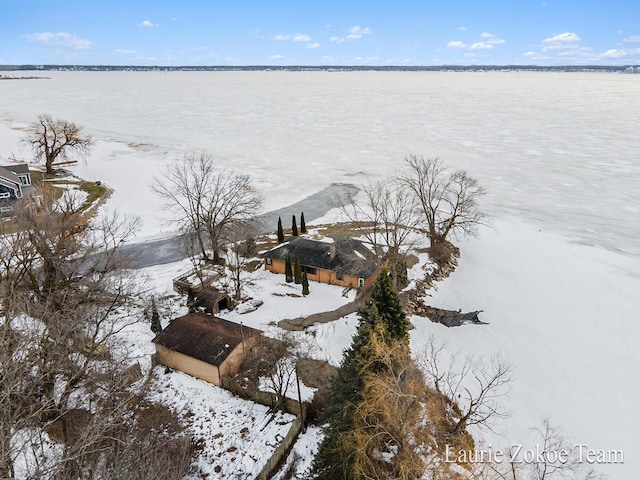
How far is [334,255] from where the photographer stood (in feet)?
98.1

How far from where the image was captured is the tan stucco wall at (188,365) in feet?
67.6

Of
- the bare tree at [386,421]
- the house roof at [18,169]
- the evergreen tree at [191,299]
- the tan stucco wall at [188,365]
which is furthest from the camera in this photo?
the house roof at [18,169]

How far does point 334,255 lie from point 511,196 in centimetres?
2401

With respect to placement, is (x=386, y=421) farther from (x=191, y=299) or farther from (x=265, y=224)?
(x=265, y=224)

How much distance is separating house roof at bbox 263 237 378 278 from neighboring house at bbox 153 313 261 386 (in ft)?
28.3

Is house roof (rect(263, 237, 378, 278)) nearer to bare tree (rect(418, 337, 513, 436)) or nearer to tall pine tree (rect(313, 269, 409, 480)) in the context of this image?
bare tree (rect(418, 337, 513, 436))

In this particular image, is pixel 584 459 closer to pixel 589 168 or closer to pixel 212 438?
pixel 212 438

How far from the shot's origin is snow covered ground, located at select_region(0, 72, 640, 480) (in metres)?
21.6

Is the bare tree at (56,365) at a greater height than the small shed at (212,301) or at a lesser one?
greater

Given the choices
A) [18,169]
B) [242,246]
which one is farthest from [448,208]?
[18,169]

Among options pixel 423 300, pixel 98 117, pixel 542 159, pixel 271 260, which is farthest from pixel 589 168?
pixel 98 117

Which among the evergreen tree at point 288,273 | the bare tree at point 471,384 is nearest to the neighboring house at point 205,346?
the evergreen tree at point 288,273

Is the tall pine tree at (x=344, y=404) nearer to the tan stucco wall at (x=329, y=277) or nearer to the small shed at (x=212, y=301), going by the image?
the small shed at (x=212, y=301)

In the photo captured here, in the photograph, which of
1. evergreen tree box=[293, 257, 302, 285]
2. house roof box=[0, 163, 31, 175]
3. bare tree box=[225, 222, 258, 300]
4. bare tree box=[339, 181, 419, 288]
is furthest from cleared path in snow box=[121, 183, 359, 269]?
house roof box=[0, 163, 31, 175]
